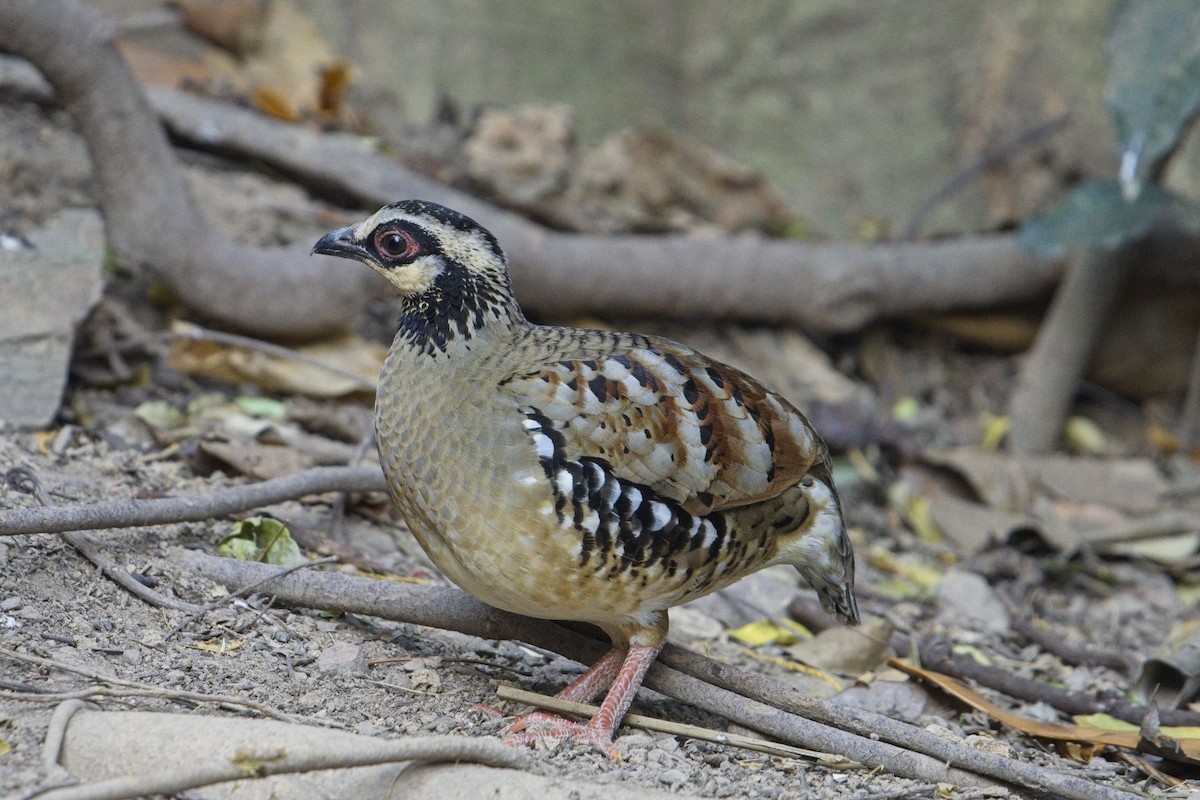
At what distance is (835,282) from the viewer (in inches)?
305

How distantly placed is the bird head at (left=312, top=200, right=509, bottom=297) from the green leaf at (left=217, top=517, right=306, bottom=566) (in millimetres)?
1036

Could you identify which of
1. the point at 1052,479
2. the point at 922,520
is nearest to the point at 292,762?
the point at 922,520

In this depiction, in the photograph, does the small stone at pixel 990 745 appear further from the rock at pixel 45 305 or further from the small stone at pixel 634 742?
the rock at pixel 45 305

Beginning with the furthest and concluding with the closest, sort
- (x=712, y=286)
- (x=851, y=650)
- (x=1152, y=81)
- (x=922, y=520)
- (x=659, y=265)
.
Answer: (x=712, y=286)
(x=659, y=265)
(x=922, y=520)
(x=1152, y=81)
(x=851, y=650)

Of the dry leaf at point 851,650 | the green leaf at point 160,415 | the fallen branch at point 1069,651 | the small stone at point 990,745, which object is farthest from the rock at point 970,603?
the green leaf at point 160,415

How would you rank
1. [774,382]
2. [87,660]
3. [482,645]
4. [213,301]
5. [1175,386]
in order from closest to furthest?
[87,660] → [482,645] → [213,301] → [774,382] → [1175,386]

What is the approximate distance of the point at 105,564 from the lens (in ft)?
12.6

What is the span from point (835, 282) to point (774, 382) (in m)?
0.76

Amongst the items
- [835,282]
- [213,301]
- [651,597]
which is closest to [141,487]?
[213,301]

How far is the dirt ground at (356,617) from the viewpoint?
344cm

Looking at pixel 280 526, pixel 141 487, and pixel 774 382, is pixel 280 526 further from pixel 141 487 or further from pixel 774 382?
pixel 774 382

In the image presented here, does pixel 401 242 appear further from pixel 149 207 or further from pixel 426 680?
pixel 149 207

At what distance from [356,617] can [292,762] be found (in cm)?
130

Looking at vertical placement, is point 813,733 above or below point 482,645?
above
